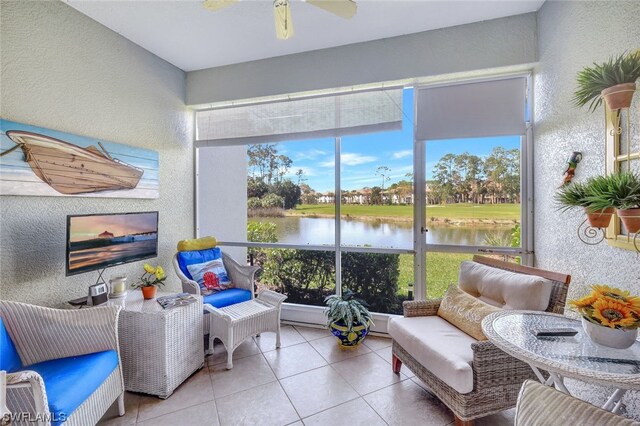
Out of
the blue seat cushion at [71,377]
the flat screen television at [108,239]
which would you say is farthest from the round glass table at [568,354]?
the flat screen television at [108,239]

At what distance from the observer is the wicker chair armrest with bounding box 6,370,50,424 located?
4.20 ft

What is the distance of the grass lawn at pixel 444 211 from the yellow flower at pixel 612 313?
1701 millimetres

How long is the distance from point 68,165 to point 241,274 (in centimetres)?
177

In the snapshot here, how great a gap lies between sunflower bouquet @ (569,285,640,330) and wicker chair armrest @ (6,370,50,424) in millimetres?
2425

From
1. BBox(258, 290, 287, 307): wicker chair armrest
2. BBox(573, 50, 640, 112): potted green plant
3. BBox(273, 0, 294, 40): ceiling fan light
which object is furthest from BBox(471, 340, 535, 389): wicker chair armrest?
BBox(273, 0, 294, 40): ceiling fan light

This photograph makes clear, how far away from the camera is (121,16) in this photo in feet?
8.36

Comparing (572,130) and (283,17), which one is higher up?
(283,17)

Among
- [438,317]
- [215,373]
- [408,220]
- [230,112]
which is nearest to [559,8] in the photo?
[408,220]

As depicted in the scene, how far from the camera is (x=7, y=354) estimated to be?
61.7 inches

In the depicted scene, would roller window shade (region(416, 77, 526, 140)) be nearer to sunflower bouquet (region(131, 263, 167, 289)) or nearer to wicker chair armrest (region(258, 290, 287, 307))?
wicker chair armrest (region(258, 290, 287, 307))

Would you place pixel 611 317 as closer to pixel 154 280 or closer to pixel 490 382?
pixel 490 382

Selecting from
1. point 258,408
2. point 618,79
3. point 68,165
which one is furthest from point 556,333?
point 68,165

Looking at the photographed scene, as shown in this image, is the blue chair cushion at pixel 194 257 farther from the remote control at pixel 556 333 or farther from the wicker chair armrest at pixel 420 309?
the remote control at pixel 556 333

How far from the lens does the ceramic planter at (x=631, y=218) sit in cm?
114
